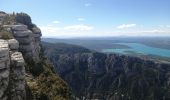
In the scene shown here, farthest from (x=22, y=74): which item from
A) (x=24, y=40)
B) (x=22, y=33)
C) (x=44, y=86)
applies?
(x=22, y=33)

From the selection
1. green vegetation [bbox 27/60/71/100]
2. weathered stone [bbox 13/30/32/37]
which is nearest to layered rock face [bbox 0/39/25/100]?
green vegetation [bbox 27/60/71/100]

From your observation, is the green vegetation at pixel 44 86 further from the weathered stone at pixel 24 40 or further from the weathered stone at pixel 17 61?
the weathered stone at pixel 17 61

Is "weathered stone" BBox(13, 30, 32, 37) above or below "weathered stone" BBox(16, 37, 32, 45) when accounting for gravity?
above

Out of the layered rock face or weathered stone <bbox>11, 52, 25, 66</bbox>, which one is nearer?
the layered rock face

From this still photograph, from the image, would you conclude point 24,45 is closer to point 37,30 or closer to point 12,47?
point 12,47

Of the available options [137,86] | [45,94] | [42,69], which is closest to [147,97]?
[137,86]

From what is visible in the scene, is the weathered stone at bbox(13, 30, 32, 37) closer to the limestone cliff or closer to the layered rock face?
the limestone cliff

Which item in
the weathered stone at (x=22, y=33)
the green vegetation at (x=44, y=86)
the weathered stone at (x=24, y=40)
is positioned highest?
the weathered stone at (x=22, y=33)

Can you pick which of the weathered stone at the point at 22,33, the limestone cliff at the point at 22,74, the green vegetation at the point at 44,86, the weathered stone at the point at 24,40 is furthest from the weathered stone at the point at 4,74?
the weathered stone at the point at 22,33
